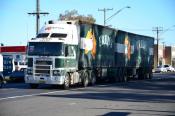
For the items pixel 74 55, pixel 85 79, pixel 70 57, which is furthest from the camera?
pixel 85 79

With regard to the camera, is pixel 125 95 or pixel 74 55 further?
pixel 74 55

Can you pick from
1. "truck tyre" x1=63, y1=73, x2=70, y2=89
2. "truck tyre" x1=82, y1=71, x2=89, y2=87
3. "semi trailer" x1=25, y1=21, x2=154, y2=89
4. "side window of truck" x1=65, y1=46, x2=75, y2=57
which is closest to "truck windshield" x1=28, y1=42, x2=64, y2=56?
"semi trailer" x1=25, y1=21, x2=154, y2=89

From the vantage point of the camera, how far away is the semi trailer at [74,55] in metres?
29.0

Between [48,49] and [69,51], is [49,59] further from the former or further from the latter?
[69,51]

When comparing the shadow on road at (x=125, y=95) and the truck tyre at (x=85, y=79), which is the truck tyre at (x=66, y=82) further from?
the truck tyre at (x=85, y=79)

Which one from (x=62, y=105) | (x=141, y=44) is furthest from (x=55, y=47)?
(x=141, y=44)

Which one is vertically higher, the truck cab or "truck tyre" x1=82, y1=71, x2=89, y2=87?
the truck cab

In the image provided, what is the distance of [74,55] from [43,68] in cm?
250

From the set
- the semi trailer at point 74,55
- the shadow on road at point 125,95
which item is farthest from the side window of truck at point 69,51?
the shadow on road at point 125,95

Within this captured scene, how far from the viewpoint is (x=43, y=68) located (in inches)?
1147

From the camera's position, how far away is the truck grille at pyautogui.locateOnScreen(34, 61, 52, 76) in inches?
1142

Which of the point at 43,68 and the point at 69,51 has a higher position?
the point at 69,51

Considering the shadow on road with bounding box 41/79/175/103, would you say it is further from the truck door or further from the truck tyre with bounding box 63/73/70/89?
the truck door

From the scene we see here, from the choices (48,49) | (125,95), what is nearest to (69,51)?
(48,49)
